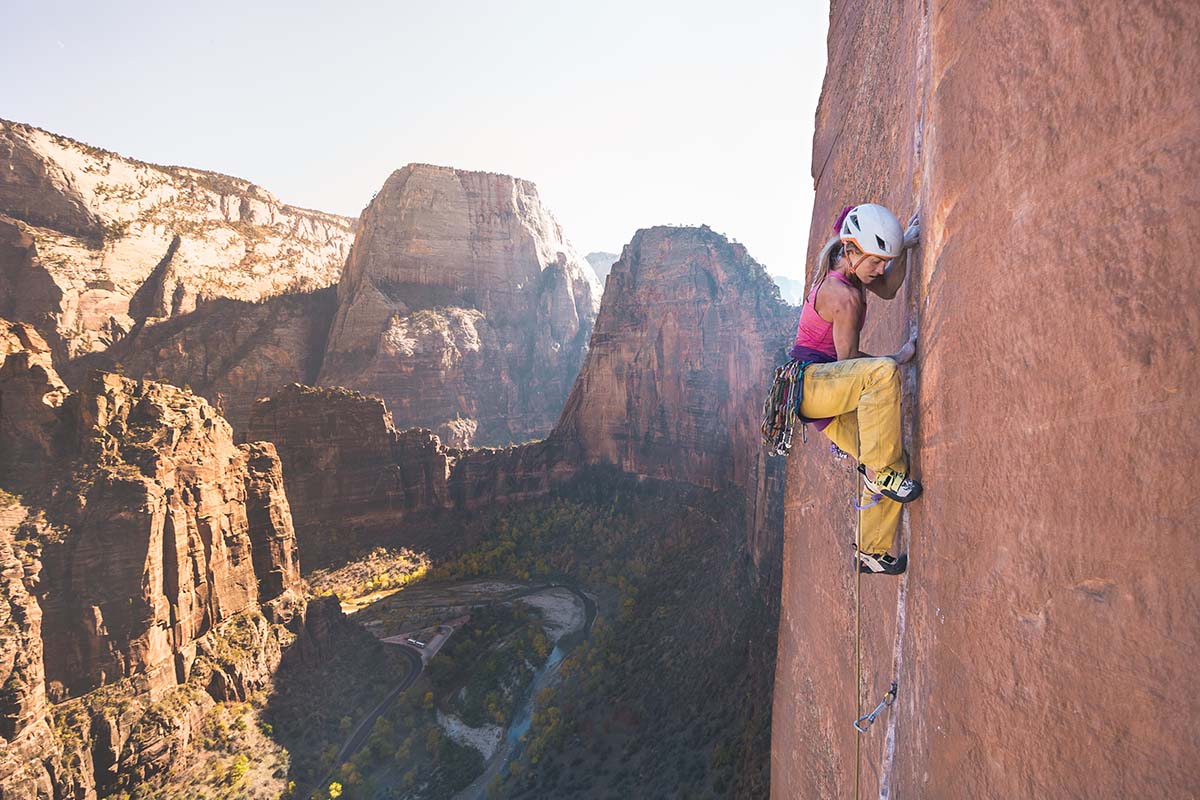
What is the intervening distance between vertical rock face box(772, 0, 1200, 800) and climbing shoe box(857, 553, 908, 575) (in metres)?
0.08

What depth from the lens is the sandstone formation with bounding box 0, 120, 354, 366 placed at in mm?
49312

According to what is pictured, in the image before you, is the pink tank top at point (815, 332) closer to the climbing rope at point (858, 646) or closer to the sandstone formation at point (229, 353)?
the climbing rope at point (858, 646)

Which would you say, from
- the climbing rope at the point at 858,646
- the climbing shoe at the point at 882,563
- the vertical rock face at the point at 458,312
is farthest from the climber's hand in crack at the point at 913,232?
the vertical rock face at the point at 458,312

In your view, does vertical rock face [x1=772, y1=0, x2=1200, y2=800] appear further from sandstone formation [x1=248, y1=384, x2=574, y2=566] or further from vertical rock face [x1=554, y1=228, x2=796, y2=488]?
sandstone formation [x1=248, y1=384, x2=574, y2=566]

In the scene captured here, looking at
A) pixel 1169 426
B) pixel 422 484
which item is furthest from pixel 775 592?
pixel 422 484

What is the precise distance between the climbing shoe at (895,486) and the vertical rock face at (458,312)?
63.0 m

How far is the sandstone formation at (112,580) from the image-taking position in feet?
54.7

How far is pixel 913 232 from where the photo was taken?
3748mm

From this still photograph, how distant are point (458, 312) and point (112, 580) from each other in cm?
5586

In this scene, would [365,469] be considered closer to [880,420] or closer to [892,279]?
[892,279]

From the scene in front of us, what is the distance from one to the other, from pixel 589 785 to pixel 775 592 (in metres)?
9.12

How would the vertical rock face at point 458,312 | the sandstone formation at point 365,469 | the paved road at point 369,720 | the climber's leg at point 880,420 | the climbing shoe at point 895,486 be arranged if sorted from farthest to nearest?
the vertical rock face at point 458,312
the sandstone formation at point 365,469
the paved road at point 369,720
the climber's leg at point 880,420
the climbing shoe at point 895,486

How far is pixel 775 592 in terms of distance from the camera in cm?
2078

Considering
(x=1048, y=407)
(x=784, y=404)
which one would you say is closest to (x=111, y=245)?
(x=784, y=404)
